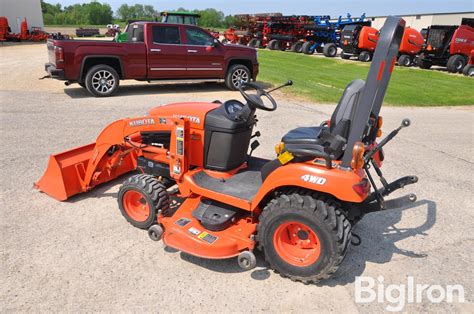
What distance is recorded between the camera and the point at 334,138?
294cm

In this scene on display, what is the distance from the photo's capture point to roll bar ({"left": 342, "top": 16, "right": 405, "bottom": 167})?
103 inches

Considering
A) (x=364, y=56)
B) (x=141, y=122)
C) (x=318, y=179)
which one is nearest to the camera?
(x=318, y=179)

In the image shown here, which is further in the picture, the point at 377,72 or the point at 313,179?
the point at 313,179

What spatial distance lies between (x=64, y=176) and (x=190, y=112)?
5.69ft

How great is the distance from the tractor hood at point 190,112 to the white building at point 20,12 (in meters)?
35.5

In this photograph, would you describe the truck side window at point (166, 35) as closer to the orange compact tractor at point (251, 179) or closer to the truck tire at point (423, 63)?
the orange compact tractor at point (251, 179)

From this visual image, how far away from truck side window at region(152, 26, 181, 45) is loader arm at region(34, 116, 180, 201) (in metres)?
6.48

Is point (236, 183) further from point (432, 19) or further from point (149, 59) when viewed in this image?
point (432, 19)

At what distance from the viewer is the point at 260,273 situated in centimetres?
329

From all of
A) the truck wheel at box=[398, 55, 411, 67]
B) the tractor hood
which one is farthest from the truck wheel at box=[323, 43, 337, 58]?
the tractor hood

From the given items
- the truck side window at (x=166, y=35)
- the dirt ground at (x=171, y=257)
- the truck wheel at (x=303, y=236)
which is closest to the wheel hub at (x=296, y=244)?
the truck wheel at (x=303, y=236)

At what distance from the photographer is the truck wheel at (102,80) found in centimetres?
959

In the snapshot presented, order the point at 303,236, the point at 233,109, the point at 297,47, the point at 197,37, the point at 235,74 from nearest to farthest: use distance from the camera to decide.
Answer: the point at 303,236 → the point at 233,109 → the point at 197,37 → the point at 235,74 → the point at 297,47

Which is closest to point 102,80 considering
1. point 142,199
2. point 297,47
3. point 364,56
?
point 142,199
